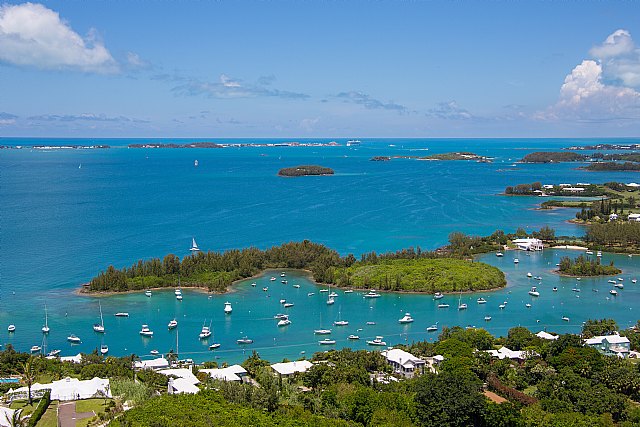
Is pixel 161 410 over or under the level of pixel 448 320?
over

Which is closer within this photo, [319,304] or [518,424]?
[518,424]

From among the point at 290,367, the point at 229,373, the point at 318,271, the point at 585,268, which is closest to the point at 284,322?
the point at 290,367

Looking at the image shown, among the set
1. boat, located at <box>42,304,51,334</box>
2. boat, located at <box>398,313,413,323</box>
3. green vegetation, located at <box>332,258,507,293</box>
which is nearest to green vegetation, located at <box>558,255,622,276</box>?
green vegetation, located at <box>332,258,507,293</box>

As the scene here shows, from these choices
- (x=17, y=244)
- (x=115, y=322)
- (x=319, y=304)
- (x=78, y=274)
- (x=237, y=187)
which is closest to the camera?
(x=115, y=322)

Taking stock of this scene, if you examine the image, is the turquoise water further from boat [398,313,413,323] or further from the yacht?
the yacht

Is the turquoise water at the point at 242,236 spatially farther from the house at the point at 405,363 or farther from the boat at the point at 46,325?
the house at the point at 405,363

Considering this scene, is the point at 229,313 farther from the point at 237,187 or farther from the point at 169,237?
the point at 237,187

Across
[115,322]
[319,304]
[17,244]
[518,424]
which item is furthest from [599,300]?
[17,244]
